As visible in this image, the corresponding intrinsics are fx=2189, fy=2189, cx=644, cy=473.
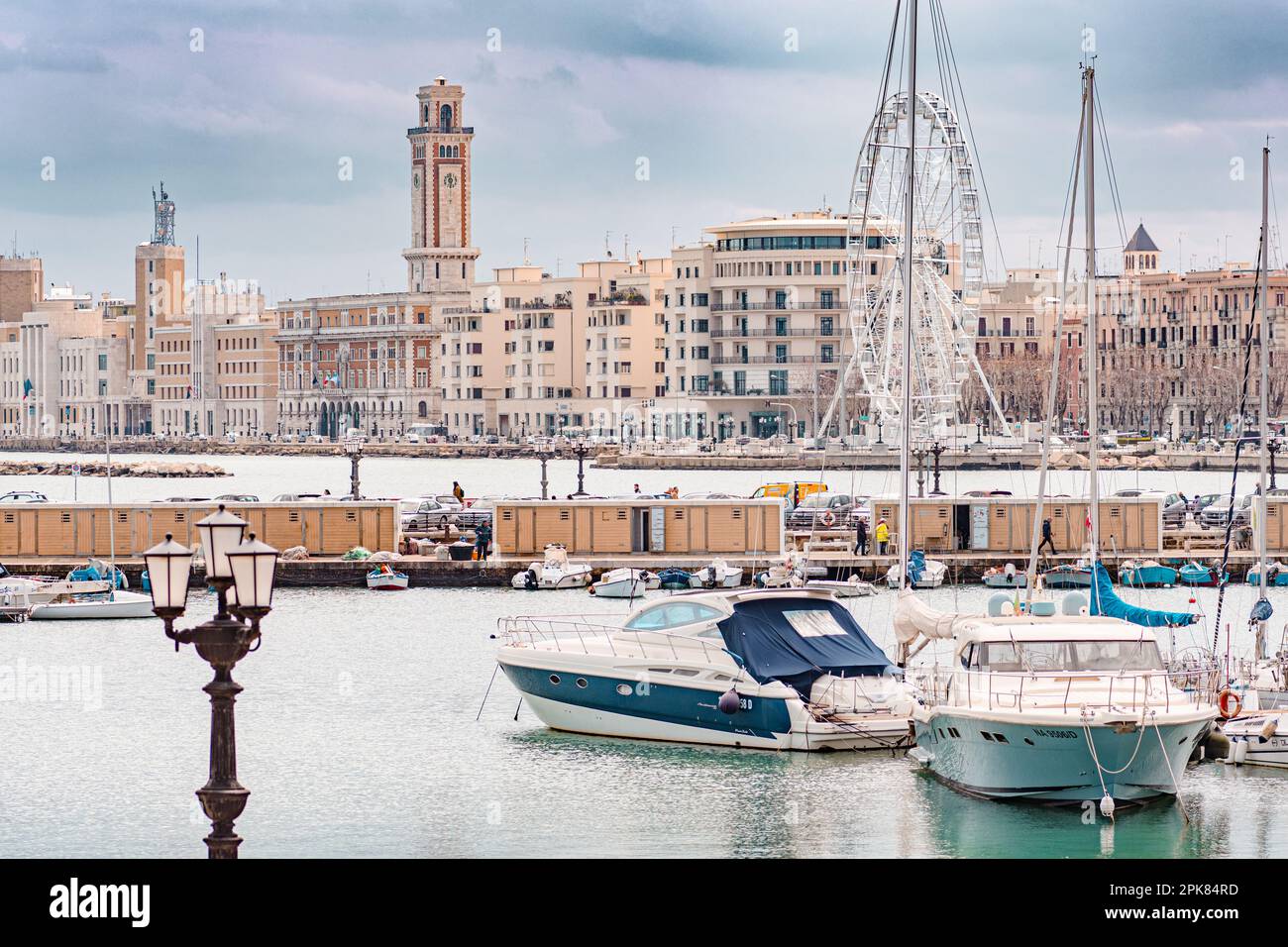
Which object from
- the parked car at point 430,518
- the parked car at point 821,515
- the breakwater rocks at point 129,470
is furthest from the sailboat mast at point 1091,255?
the breakwater rocks at point 129,470

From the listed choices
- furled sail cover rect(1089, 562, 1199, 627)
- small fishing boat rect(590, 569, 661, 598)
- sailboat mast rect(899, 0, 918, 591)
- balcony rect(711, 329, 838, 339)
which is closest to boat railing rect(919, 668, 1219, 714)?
furled sail cover rect(1089, 562, 1199, 627)

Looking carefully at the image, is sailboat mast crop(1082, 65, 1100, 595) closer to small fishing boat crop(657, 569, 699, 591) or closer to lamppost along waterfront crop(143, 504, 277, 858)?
small fishing boat crop(657, 569, 699, 591)

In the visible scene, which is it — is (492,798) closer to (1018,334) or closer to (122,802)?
(122,802)

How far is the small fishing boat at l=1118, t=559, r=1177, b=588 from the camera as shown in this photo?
46.0 metres

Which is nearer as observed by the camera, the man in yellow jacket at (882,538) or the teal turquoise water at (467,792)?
the teal turquoise water at (467,792)

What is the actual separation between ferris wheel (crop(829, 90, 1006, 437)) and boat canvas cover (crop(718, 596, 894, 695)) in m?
30.3

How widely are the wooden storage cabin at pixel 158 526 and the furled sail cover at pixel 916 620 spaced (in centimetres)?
2302

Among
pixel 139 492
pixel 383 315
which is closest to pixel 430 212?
pixel 383 315

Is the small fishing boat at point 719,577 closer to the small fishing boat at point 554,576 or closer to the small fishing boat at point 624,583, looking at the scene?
the small fishing boat at point 624,583

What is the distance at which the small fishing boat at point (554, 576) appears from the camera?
152 feet

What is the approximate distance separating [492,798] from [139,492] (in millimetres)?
80727

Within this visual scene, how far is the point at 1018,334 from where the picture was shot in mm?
155500

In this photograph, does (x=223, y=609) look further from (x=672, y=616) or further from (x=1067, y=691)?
(x=672, y=616)
